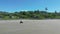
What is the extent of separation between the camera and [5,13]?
5822 centimetres

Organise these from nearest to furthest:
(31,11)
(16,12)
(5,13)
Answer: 1. (5,13)
2. (16,12)
3. (31,11)

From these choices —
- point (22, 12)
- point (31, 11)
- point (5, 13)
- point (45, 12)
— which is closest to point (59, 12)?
point (45, 12)

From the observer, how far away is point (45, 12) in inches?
2581

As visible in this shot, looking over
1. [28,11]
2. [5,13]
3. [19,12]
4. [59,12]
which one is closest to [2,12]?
[5,13]

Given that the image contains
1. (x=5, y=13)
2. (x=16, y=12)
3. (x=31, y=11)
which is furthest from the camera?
(x=31, y=11)

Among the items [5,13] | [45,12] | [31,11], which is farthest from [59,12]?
[5,13]

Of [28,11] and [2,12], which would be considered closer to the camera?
[2,12]

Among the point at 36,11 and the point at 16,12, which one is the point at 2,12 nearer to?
the point at 16,12

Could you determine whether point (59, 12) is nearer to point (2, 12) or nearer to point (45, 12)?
point (45, 12)

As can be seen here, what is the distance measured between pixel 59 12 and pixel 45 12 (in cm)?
819

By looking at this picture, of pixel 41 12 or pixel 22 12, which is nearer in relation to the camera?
pixel 22 12

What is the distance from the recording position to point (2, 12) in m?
60.1

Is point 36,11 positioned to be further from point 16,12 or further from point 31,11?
point 16,12

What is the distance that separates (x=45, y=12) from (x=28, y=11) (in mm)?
7505
